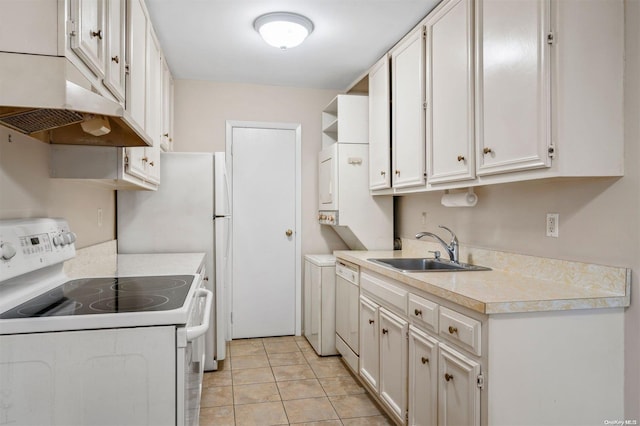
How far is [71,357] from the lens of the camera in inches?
48.8

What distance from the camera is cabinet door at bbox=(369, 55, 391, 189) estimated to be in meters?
3.13

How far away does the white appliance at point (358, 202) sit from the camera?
11.7ft

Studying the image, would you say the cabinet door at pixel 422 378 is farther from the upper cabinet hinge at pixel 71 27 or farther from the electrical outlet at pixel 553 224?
the upper cabinet hinge at pixel 71 27

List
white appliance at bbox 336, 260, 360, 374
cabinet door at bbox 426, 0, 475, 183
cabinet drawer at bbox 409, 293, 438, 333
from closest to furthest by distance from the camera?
cabinet drawer at bbox 409, 293, 438, 333
cabinet door at bbox 426, 0, 475, 183
white appliance at bbox 336, 260, 360, 374

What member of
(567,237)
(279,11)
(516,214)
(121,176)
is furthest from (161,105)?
(567,237)

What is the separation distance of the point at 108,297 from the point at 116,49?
1.03 metres

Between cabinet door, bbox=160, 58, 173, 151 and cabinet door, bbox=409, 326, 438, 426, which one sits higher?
cabinet door, bbox=160, 58, 173, 151

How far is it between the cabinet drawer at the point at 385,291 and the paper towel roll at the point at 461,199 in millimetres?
638

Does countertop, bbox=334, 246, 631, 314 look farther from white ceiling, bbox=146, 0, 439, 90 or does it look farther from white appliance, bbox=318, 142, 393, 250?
white ceiling, bbox=146, 0, 439, 90

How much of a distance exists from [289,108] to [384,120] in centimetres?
133

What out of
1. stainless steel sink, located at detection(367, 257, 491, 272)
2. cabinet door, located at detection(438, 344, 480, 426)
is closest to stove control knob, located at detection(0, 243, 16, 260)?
cabinet door, located at detection(438, 344, 480, 426)

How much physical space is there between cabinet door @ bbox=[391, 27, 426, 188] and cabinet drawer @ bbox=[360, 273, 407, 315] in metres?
0.68

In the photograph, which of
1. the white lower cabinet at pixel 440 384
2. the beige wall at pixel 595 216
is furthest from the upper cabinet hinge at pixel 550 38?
the white lower cabinet at pixel 440 384

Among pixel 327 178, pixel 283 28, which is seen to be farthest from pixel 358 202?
pixel 283 28
